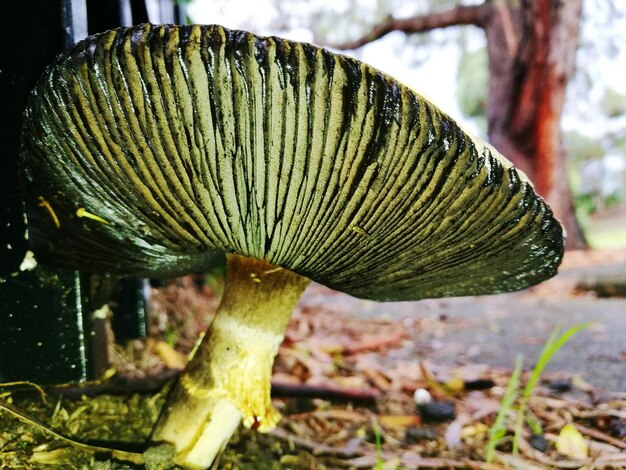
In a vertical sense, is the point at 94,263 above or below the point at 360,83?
below

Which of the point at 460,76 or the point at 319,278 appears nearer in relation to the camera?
the point at 319,278

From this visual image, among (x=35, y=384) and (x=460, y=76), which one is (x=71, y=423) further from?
(x=460, y=76)

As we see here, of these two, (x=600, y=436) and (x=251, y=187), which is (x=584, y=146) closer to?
(x=600, y=436)

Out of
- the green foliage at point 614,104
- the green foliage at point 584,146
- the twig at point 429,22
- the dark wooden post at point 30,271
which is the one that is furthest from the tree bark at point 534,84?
the green foliage at point 584,146

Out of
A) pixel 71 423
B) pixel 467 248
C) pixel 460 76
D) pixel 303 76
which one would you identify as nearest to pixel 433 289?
pixel 467 248

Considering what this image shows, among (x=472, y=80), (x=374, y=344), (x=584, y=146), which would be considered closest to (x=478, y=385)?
(x=374, y=344)

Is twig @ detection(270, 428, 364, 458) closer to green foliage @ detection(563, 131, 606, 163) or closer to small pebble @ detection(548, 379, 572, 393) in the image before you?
small pebble @ detection(548, 379, 572, 393)
